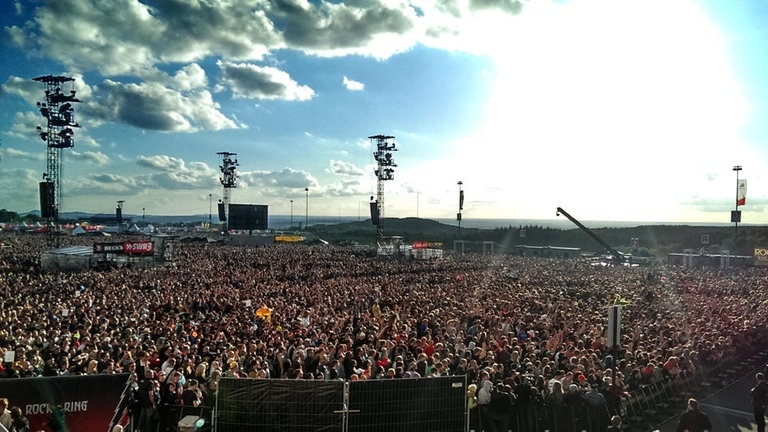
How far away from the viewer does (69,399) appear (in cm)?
748

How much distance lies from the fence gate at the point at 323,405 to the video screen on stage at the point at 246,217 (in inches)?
2945

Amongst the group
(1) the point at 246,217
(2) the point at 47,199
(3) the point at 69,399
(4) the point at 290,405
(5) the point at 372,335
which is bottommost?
(5) the point at 372,335

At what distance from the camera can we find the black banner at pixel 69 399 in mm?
7312

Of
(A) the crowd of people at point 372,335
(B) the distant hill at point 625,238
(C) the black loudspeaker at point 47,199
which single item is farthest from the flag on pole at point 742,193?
(C) the black loudspeaker at point 47,199

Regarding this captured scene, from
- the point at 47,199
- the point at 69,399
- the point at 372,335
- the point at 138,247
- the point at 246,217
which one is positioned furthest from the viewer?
the point at 246,217

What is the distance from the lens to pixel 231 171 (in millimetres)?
90250

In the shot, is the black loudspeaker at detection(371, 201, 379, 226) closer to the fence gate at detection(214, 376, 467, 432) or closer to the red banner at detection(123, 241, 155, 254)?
the red banner at detection(123, 241, 155, 254)

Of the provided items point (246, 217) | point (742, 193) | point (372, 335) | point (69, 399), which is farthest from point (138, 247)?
point (742, 193)

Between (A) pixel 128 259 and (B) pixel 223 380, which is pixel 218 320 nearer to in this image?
(B) pixel 223 380

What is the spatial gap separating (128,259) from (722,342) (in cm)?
3377

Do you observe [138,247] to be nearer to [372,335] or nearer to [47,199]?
[47,199]

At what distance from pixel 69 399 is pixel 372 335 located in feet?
24.6

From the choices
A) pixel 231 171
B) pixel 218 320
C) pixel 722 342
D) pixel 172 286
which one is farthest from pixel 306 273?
pixel 231 171

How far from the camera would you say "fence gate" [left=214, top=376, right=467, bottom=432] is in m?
6.26
